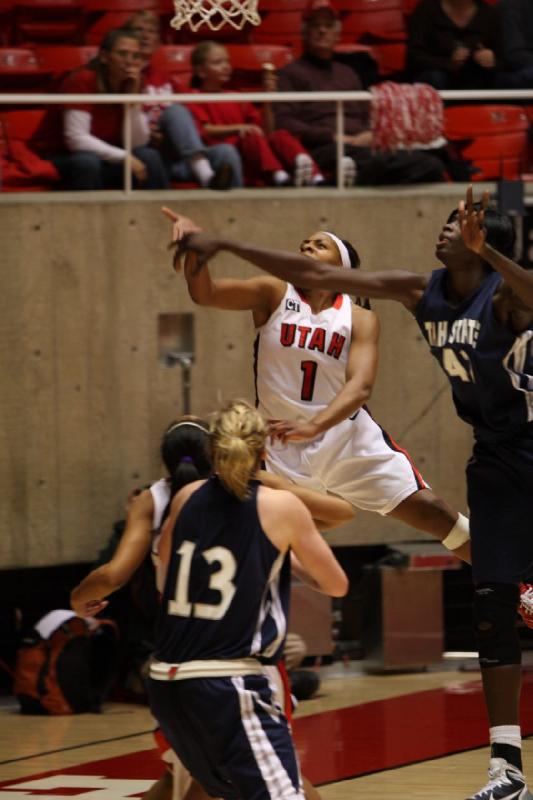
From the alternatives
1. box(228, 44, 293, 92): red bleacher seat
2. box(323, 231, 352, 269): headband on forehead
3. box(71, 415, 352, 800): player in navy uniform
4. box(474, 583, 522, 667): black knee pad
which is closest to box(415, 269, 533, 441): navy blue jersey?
box(474, 583, 522, 667): black knee pad

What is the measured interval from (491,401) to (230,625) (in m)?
1.67

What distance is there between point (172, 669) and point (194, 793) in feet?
1.83

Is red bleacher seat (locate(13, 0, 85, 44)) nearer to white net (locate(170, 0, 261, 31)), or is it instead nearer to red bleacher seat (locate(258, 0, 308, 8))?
red bleacher seat (locate(258, 0, 308, 8))

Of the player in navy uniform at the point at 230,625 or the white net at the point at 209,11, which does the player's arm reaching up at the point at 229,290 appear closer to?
the player in navy uniform at the point at 230,625

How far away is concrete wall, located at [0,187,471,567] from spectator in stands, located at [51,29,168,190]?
7.0 inches

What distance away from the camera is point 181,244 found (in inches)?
218

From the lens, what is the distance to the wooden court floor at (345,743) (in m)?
6.80

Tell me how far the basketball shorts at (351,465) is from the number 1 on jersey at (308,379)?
24cm

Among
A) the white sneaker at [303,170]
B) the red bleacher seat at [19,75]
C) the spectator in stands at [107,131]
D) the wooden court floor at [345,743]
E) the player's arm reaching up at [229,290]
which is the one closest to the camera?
the player's arm reaching up at [229,290]

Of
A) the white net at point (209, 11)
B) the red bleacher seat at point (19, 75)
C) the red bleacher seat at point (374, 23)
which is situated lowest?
the red bleacher seat at point (19, 75)

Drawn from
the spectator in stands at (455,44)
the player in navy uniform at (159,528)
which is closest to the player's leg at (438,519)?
the player in navy uniform at (159,528)

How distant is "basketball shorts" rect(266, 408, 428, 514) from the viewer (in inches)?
284

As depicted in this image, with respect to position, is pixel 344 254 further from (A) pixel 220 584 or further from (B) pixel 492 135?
(B) pixel 492 135

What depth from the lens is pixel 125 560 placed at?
4.96m
